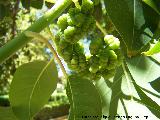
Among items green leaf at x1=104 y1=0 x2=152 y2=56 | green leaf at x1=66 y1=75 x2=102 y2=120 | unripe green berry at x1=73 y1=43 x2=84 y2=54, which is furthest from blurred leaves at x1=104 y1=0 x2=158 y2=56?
green leaf at x1=66 y1=75 x2=102 y2=120

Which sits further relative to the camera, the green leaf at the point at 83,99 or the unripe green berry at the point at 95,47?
the green leaf at the point at 83,99

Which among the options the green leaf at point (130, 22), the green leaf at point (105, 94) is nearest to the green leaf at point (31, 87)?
the green leaf at point (105, 94)

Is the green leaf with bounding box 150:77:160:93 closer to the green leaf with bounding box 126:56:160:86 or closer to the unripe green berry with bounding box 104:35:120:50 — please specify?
the green leaf with bounding box 126:56:160:86

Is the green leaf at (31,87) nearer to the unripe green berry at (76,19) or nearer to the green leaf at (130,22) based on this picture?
the unripe green berry at (76,19)

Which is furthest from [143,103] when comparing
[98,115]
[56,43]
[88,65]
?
[56,43]

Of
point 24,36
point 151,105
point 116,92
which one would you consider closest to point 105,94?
point 116,92

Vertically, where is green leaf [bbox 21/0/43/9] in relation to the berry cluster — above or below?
above

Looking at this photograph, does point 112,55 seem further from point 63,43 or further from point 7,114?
point 7,114
